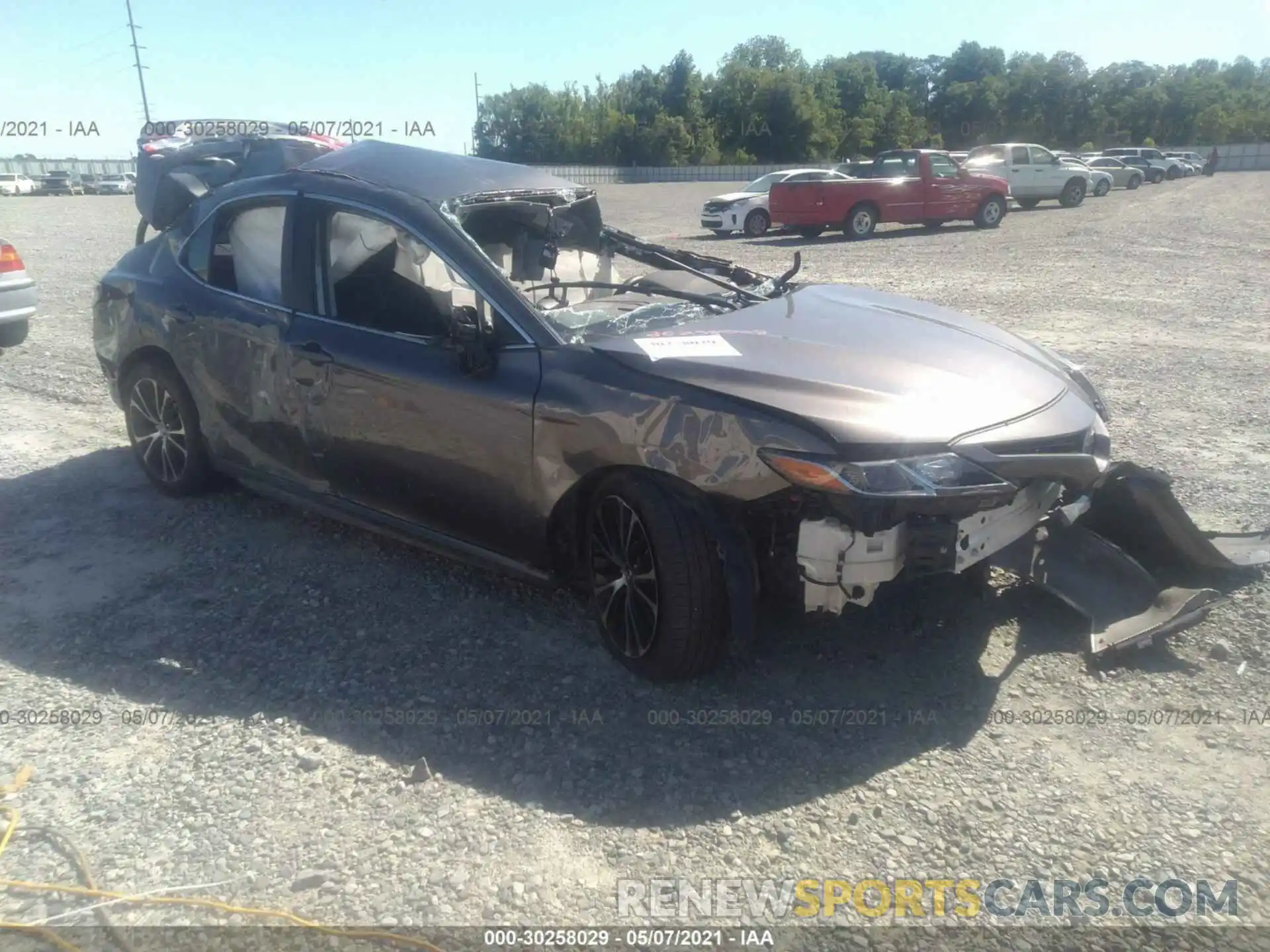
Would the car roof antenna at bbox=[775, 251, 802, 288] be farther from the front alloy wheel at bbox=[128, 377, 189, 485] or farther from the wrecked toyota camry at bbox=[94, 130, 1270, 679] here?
the front alloy wheel at bbox=[128, 377, 189, 485]

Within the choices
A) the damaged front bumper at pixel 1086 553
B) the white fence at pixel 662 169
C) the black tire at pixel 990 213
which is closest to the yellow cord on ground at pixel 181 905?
the damaged front bumper at pixel 1086 553

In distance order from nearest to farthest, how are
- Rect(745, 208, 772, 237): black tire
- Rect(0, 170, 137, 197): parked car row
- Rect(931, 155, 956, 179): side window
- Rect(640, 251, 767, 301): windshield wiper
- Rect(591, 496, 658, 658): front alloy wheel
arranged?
Rect(591, 496, 658, 658): front alloy wheel
Rect(640, 251, 767, 301): windshield wiper
Rect(931, 155, 956, 179): side window
Rect(745, 208, 772, 237): black tire
Rect(0, 170, 137, 197): parked car row

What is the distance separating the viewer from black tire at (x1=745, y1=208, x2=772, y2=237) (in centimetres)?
2080

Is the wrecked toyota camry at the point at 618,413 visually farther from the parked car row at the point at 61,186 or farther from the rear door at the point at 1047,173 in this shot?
the parked car row at the point at 61,186

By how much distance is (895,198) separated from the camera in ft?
66.3

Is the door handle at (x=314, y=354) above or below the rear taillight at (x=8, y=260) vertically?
below

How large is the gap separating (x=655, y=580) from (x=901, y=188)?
18880 mm

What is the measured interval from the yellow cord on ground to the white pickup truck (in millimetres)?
26868

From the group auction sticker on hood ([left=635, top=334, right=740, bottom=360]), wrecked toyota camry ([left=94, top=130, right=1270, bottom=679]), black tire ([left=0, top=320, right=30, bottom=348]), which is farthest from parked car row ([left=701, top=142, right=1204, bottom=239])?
auction sticker on hood ([left=635, top=334, right=740, bottom=360])

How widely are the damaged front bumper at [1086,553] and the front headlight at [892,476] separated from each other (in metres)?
0.12

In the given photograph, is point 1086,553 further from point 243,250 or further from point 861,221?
point 861,221

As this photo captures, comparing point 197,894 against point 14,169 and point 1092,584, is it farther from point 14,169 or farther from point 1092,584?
point 14,169

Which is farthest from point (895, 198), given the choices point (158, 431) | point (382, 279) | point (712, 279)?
point (382, 279)

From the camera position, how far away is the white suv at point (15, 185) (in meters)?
46.8
